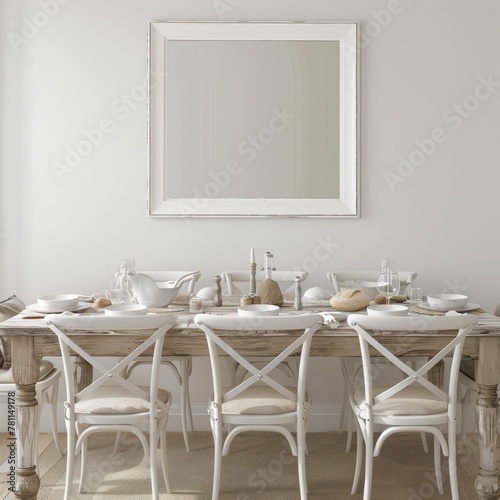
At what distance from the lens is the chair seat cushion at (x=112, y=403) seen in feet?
8.45

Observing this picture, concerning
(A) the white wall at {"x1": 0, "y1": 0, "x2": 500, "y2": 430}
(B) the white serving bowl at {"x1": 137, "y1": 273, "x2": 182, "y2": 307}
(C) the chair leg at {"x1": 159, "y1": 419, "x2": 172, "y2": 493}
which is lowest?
(C) the chair leg at {"x1": 159, "y1": 419, "x2": 172, "y2": 493}

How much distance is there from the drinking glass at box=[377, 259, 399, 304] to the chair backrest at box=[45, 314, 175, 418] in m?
1.05

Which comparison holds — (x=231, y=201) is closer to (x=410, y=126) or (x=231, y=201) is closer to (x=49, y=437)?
(x=410, y=126)

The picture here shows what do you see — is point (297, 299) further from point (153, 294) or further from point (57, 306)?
point (57, 306)

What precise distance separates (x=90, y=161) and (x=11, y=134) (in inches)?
18.5

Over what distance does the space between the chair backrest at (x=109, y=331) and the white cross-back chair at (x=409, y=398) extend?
2.39 ft

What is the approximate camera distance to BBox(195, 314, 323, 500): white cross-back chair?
2.44 meters

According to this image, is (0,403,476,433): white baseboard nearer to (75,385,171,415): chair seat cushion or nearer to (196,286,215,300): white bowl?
(196,286,215,300): white bowl

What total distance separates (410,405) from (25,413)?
4.95ft

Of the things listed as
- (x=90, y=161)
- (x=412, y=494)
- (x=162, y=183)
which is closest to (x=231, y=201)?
(x=162, y=183)

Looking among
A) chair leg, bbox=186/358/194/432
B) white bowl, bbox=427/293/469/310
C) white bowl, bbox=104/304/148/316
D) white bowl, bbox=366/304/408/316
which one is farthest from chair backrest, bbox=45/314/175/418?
white bowl, bbox=427/293/469/310

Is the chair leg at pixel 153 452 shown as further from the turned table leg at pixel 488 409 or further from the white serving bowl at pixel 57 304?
the turned table leg at pixel 488 409

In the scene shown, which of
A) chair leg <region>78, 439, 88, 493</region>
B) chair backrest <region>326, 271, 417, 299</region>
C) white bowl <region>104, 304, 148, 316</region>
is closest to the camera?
white bowl <region>104, 304, 148, 316</region>

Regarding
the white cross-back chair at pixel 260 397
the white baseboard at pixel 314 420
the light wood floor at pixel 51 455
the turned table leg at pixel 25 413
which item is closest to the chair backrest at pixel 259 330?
the white cross-back chair at pixel 260 397
